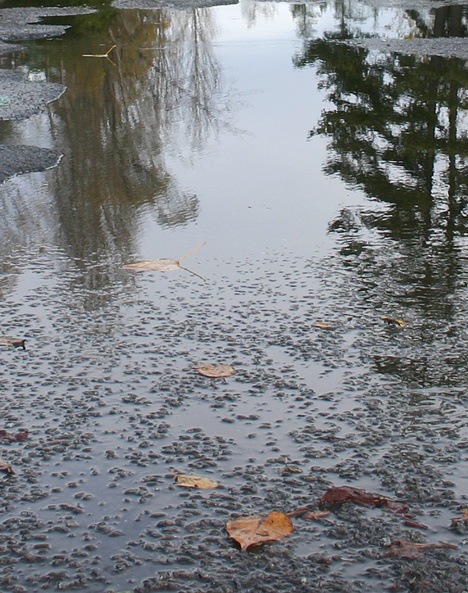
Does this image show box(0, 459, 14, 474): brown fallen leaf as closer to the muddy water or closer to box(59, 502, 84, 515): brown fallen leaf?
the muddy water

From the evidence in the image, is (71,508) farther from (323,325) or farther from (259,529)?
(323,325)

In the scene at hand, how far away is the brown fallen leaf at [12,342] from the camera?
15.4ft

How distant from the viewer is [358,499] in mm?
3330

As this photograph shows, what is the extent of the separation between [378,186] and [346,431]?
13.9 ft

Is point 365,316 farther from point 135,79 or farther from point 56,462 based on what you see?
point 135,79

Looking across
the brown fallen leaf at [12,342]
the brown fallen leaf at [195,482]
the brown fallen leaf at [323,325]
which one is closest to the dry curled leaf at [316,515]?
the brown fallen leaf at [195,482]

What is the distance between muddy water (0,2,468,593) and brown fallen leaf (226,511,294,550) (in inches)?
1.8

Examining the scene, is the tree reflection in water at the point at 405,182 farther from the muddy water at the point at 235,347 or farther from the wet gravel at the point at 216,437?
the wet gravel at the point at 216,437

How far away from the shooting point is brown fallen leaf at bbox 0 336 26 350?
470 cm

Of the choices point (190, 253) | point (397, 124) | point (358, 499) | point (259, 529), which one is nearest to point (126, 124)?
point (397, 124)

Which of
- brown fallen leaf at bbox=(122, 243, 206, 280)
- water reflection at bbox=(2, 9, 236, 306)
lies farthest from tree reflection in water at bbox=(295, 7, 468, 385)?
water reflection at bbox=(2, 9, 236, 306)

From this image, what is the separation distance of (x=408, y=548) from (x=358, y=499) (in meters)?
0.33

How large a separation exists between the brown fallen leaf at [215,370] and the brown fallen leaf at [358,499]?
1.11m

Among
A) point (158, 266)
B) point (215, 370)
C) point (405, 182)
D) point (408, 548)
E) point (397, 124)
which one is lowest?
point (408, 548)
